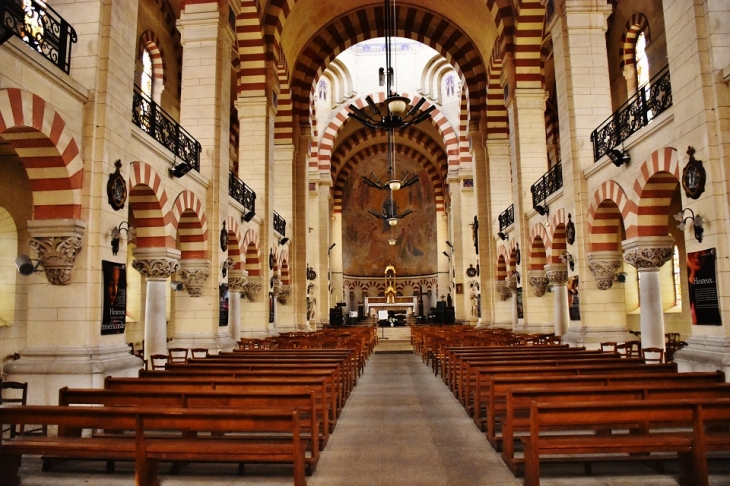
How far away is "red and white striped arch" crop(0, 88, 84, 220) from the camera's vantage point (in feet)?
22.0

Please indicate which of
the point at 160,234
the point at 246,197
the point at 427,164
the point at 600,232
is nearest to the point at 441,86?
the point at 427,164

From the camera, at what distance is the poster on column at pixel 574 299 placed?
41.4 ft

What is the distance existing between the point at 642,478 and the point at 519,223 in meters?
13.4

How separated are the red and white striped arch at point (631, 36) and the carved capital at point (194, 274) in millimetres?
14027

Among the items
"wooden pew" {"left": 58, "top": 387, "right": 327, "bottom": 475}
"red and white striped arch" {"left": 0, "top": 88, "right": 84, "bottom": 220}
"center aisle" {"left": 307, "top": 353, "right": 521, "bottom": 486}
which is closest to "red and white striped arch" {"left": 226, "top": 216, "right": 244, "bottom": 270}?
"center aisle" {"left": 307, "top": 353, "right": 521, "bottom": 486}

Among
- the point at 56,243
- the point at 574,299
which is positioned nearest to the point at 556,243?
the point at 574,299

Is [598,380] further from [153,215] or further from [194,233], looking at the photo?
[194,233]

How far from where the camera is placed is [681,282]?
1605 centimetres

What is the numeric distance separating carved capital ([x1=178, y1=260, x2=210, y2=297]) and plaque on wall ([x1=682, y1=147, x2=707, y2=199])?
30.2 ft

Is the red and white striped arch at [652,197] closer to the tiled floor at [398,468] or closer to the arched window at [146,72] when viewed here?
the tiled floor at [398,468]

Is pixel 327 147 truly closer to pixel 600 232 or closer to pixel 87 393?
pixel 600 232

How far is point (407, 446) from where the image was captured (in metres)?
5.99

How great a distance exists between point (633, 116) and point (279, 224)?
12829 mm

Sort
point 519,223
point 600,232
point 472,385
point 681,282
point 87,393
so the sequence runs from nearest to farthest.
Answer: point 87,393 → point 472,385 → point 600,232 → point 681,282 → point 519,223
